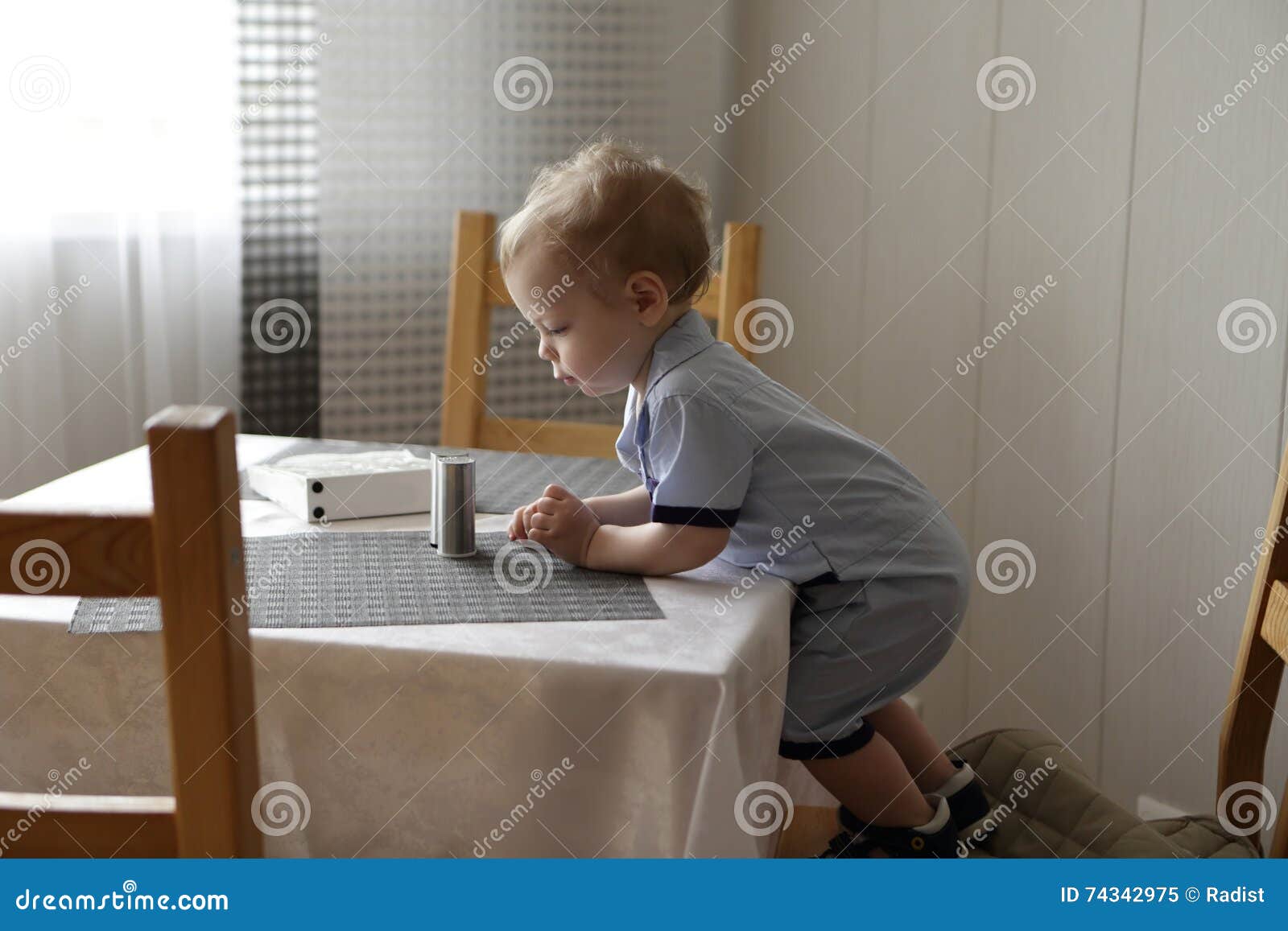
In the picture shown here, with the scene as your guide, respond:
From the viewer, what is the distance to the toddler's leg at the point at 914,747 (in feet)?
4.17

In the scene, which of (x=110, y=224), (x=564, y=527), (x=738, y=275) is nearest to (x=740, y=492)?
(x=564, y=527)

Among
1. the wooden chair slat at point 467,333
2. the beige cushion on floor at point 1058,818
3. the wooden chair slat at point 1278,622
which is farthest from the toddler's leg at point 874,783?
the wooden chair slat at point 467,333

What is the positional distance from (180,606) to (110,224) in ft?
5.03

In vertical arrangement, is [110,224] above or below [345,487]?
above

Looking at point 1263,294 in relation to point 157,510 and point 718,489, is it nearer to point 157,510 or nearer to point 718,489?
point 718,489

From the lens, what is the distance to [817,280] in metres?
2.26

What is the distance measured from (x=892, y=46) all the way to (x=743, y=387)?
47.8 inches

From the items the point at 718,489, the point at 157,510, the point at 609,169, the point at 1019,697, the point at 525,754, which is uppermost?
the point at 609,169

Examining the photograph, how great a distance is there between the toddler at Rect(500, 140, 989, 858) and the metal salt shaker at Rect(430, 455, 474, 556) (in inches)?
2.1

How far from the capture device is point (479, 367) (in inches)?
68.7

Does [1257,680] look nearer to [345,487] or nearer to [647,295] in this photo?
[647,295]

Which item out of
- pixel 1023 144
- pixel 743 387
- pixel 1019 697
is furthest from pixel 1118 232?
pixel 743 387

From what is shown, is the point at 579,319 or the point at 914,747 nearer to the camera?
the point at 579,319

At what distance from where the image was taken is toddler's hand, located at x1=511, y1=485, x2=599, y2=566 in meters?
1.08
